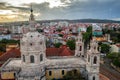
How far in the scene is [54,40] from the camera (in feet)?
352

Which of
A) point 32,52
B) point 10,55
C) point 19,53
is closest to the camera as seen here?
point 32,52

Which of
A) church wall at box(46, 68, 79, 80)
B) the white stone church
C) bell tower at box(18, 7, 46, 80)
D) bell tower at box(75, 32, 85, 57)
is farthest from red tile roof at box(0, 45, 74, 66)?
bell tower at box(18, 7, 46, 80)

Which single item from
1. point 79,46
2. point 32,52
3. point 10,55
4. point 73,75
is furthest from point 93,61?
point 10,55

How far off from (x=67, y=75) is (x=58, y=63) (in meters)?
3.32

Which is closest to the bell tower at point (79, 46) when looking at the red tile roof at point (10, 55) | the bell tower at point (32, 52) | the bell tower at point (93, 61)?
the bell tower at point (93, 61)

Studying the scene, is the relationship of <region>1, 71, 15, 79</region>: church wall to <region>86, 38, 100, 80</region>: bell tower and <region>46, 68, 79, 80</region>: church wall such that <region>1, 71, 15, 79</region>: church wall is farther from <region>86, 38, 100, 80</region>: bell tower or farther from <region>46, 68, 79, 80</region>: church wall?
<region>86, 38, 100, 80</region>: bell tower

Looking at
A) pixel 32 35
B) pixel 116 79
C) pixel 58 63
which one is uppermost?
pixel 32 35

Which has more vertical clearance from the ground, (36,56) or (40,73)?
(36,56)

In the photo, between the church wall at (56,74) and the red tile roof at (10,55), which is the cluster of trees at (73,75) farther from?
the red tile roof at (10,55)

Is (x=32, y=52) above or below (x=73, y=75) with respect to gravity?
above

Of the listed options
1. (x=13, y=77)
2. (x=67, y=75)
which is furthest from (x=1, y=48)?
(x=67, y=75)

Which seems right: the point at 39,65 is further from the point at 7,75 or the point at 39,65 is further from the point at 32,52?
the point at 7,75

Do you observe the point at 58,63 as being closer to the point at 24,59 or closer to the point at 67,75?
the point at 67,75

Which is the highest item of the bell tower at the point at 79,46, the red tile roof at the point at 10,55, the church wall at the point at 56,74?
the bell tower at the point at 79,46
